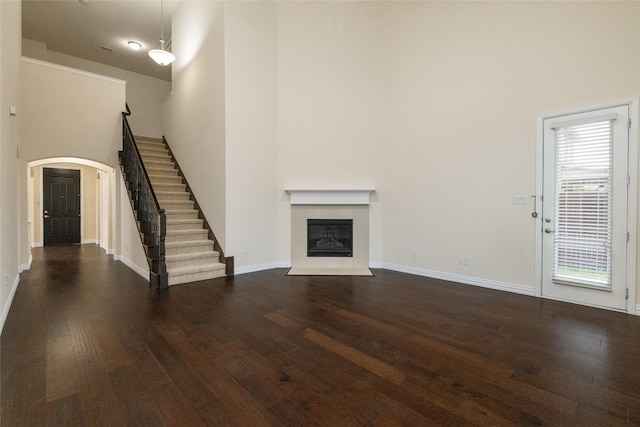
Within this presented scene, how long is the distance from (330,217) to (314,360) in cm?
358

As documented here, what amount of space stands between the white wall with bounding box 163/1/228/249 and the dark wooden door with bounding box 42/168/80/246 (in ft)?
16.4

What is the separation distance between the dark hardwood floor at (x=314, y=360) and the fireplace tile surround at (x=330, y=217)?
166cm

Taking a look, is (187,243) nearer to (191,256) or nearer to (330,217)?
(191,256)

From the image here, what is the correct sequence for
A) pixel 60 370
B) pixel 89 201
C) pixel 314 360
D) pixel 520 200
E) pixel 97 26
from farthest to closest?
1. pixel 89 201
2. pixel 97 26
3. pixel 520 200
4. pixel 314 360
5. pixel 60 370

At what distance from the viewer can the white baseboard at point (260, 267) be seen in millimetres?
5199

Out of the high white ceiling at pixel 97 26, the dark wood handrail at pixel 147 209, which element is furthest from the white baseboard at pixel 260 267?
the high white ceiling at pixel 97 26

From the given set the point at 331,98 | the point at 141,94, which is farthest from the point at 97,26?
the point at 331,98

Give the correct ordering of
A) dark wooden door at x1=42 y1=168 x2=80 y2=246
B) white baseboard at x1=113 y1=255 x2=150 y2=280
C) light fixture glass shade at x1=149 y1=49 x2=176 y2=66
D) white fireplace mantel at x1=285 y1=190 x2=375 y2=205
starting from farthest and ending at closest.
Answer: dark wooden door at x1=42 y1=168 x2=80 y2=246
white fireplace mantel at x1=285 y1=190 x2=375 y2=205
light fixture glass shade at x1=149 y1=49 x2=176 y2=66
white baseboard at x1=113 y1=255 x2=150 y2=280

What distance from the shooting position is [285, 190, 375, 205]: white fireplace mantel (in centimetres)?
561

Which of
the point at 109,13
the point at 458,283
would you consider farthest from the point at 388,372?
the point at 109,13

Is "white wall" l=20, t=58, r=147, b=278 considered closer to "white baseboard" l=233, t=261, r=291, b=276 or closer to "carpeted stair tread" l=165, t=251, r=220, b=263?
"carpeted stair tread" l=165, t=251, r=220, b=263

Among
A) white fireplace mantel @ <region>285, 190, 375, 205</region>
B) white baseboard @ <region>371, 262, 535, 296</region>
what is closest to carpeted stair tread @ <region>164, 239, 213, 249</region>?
white fireplace mantel @ <region>285, 190, 375, 205</region>

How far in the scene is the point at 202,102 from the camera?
5.80 metres

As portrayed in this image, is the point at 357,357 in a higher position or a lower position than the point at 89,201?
lower
